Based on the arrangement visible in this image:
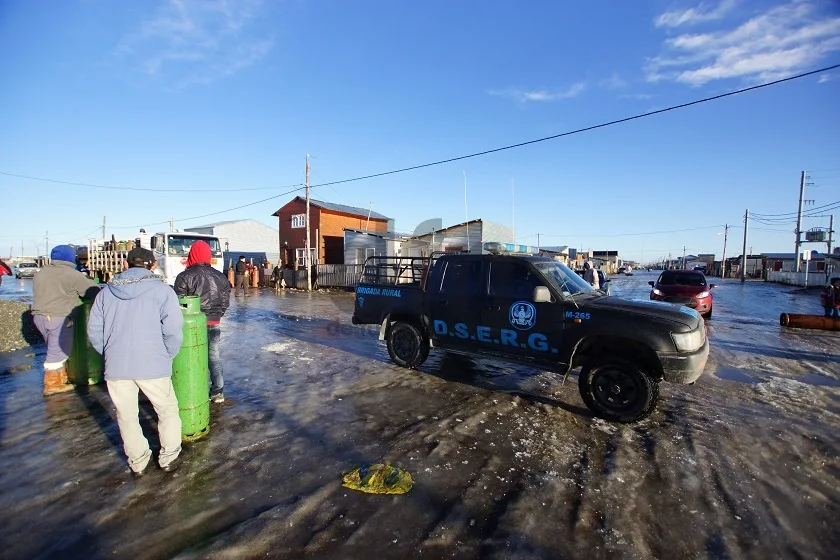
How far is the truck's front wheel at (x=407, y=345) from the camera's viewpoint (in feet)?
22.1

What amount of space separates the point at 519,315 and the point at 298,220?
29.1m

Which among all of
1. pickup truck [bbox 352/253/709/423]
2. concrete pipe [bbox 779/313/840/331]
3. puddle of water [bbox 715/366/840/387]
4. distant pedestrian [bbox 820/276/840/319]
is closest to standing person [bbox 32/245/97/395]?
pickup truck [bbox 352/253/709/423]

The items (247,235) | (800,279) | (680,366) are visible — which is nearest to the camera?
(680,366)

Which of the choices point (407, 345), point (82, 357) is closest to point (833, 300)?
point (407, 345)

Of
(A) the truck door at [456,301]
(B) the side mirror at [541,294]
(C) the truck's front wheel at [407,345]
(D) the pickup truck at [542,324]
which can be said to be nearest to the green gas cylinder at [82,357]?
(D) the pickup truck at [542,324]

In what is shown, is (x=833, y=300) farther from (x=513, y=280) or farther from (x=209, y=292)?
(x=209, y=292)

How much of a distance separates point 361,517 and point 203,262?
145 inches

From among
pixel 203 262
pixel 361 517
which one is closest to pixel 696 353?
pixel 361 517

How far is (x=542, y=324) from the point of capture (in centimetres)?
532

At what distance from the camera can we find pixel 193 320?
406cm

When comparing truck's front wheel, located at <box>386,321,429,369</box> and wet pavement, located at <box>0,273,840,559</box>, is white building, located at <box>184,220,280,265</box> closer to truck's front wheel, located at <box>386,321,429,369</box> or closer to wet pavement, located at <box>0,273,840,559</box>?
truck's front wheel, located at <box>386,321,429,369</box>

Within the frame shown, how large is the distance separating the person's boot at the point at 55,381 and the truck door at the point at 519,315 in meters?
5.67

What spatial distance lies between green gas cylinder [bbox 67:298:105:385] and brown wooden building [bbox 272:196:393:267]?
23150 mm

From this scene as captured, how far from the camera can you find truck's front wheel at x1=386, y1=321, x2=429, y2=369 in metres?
6.74
